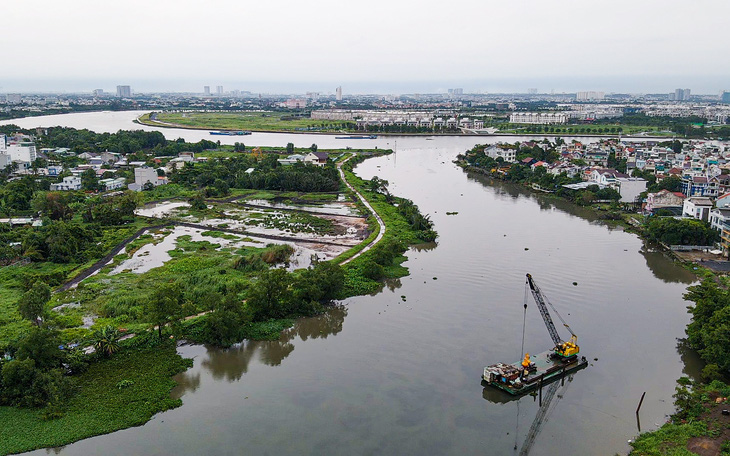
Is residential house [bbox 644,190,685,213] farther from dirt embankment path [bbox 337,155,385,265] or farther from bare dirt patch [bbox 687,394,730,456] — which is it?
bare dirt patch [bbox 687,394,730,456]

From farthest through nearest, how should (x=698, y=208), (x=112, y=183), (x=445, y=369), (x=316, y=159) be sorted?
(x=316, y=159)
(x=112, y=183)
(x=698, y=208)
(x=445, y=369)

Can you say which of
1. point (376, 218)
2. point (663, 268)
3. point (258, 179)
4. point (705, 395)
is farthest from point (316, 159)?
point (705, 395)

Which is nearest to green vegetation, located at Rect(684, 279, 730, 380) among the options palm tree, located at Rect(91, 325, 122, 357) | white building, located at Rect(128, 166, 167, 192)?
palm tree, located at Rect(91, 325, 122, 357)

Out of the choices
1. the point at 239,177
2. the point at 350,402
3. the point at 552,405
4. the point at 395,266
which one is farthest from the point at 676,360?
the point at 239,177

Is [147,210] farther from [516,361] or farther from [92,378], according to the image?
[516,361]

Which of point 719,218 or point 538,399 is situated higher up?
point 719,218

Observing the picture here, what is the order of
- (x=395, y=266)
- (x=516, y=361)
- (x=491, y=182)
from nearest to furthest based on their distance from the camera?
1. (x=516, y=361)
2. (x=395, y=266)
3. (x=491, y=182)

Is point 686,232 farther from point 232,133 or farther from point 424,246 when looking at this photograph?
point 232,133
